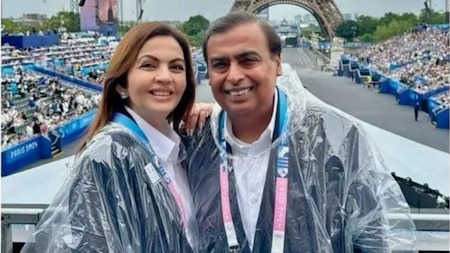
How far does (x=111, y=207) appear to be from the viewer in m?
0.90

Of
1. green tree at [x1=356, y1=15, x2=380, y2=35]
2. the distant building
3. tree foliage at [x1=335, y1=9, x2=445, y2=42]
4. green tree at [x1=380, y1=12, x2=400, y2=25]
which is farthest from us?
green tree at [x1=380, y1=12, x2=400, y2=25]

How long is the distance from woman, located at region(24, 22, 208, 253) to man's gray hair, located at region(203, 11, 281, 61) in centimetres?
6

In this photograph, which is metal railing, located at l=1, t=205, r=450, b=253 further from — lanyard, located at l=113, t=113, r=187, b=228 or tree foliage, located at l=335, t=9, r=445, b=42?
tree foliage, located at l=335, t=9, r=445, b=42

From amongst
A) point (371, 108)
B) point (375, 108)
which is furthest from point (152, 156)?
point (371, 108)

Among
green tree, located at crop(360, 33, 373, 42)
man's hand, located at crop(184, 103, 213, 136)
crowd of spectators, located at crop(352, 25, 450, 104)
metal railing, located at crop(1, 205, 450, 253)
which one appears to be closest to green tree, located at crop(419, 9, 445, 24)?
crowd of spectators, located at crop(352, 25, 450, 104)

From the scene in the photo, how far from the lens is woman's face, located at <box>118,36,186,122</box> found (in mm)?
955

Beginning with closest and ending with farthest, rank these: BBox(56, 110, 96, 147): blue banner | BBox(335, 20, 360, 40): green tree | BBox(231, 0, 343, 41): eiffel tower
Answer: BBox(56, 110, 96, 147): blue banner → BBox(231, 0, 343, 41): eiffel tower → BBox(335, 20, 360, 40): green tree

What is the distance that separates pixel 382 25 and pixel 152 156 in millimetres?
27730

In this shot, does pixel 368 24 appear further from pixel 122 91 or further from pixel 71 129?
pixel 122 91

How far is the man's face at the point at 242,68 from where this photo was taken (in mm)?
955

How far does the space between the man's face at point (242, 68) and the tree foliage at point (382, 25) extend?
22.1 m

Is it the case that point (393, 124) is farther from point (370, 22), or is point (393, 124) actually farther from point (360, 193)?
point (370, 22)

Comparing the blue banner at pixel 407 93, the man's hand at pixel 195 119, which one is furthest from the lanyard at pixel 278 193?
the blue banner at pixel 407 93

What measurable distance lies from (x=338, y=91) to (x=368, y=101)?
75.3 inches
